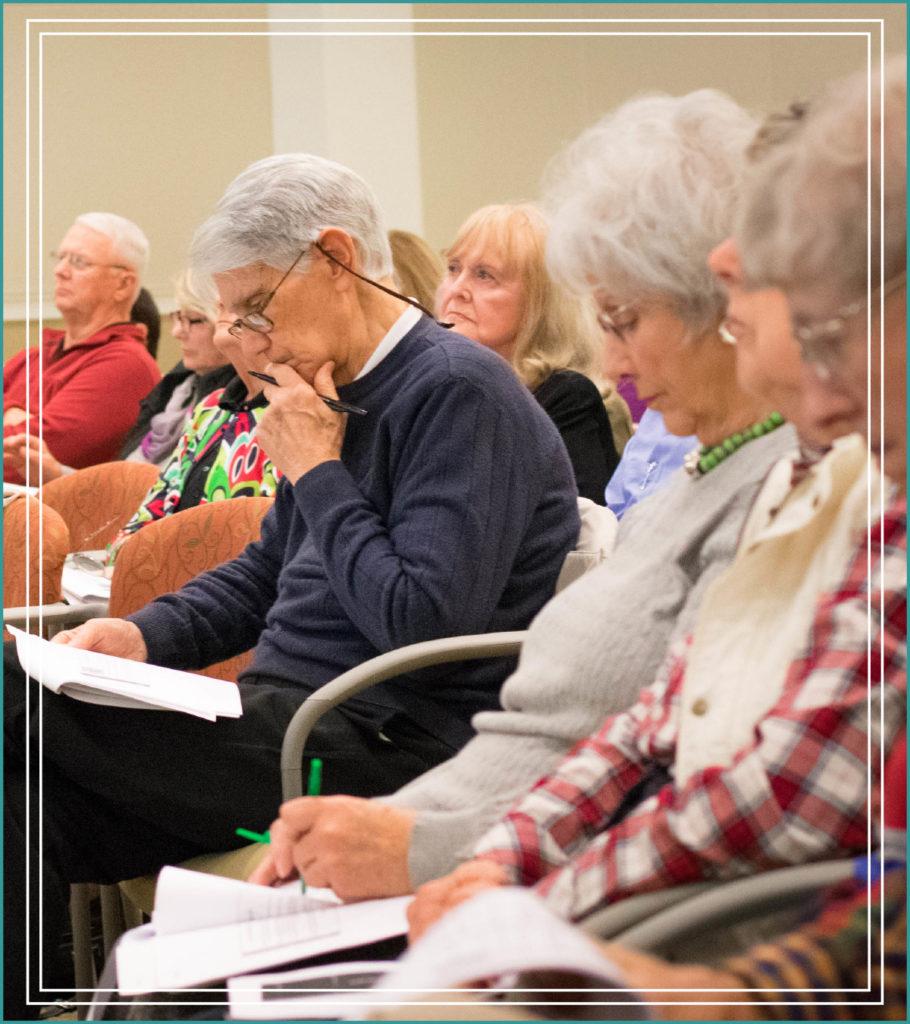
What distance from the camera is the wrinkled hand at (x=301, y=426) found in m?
1.57

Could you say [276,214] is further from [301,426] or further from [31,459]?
[31,459]

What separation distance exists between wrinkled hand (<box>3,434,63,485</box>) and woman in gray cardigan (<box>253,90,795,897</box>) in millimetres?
2770

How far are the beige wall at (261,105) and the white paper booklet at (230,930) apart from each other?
1777mm

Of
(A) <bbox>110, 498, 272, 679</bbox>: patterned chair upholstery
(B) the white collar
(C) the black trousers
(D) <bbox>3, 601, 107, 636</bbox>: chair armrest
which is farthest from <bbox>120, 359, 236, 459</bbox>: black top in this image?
(C) the black trousers

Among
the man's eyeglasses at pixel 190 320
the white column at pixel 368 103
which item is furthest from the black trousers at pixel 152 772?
the white column at pixel 368 103

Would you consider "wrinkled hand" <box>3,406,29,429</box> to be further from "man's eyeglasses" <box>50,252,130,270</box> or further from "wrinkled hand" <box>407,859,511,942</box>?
"wrinkled hand" <box>407,859,511,942</box>

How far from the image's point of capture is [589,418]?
2.58m

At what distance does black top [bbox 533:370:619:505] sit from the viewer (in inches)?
100

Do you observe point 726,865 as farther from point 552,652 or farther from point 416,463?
point 416,463

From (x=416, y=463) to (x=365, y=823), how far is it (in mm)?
530

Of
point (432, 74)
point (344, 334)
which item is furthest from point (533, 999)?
point (432, 74)

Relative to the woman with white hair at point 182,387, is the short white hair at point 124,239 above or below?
above

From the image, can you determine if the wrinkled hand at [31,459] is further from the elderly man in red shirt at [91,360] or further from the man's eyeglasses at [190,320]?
the man's eyeglasses at [190,320]

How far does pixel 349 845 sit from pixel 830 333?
62 centimetres
